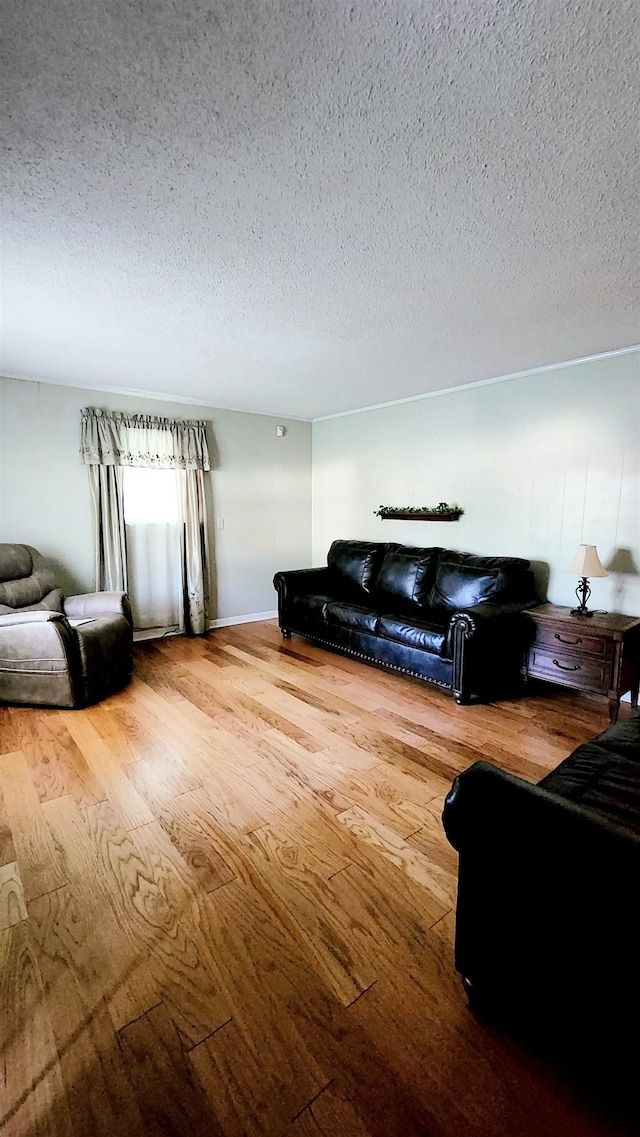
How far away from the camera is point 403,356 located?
137 inches

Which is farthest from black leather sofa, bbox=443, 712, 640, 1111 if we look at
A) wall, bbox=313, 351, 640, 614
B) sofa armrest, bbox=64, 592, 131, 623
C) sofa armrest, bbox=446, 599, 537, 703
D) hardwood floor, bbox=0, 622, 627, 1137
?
sofa armrest, bbox=64, 592, 131, 623

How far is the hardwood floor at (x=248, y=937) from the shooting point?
3.57 feet

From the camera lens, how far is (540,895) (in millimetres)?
1060

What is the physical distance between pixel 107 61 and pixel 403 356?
2616mm

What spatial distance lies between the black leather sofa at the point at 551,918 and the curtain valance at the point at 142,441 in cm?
436

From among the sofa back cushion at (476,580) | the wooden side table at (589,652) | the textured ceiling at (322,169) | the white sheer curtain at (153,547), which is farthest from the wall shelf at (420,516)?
the white sheer curtain at (153,547)

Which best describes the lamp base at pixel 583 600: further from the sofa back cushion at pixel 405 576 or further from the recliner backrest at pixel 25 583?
the recliner backrest at pixel 25 583

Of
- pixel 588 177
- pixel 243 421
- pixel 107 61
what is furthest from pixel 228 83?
pixel 243 421

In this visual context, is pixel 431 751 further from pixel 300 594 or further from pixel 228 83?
pixel 228 83

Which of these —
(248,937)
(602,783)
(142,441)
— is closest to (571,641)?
(602,783)

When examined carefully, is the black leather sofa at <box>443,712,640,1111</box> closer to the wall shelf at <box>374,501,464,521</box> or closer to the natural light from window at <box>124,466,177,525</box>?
the wall shelf at <box>374,501,464,521</box>

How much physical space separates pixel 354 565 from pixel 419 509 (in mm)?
867

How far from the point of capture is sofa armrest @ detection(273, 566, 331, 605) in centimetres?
486

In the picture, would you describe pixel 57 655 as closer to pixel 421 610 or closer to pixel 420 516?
pixel 421 610
